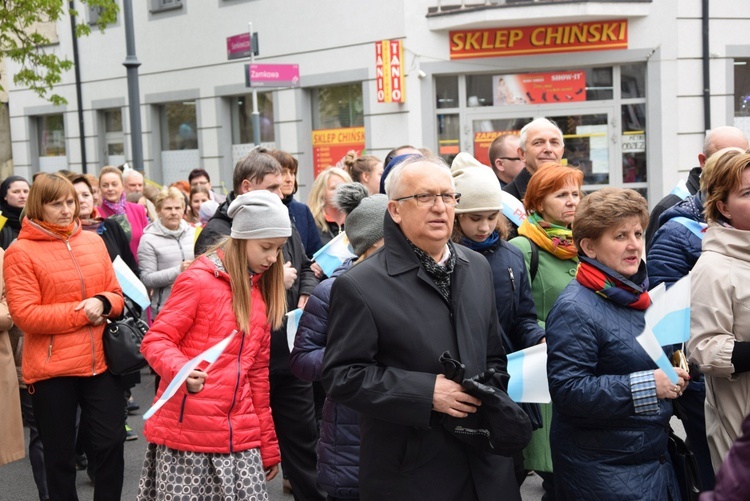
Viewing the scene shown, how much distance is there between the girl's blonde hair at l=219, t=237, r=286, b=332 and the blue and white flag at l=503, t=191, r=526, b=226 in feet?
4.69

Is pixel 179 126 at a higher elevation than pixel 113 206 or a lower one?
higher

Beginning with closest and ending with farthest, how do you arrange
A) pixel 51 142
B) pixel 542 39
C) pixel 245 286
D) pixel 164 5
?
pixel 245 286 < pixel 542 39 < pixel 164 5 < pixel 51 142

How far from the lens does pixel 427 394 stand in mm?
3211

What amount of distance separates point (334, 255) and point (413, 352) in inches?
82.4

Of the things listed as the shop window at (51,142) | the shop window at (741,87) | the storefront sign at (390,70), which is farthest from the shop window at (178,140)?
the shop window at (741,87)

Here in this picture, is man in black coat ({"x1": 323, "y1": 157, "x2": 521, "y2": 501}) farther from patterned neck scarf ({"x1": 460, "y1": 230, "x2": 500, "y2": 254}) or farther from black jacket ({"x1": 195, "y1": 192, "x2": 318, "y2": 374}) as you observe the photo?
black jacket ({"x1": 195, "y1": 192, "x2": 318, "y2": 374})

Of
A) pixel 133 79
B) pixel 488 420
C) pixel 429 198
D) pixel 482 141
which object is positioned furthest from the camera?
pixel 482 141

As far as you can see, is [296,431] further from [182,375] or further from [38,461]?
[38,461]

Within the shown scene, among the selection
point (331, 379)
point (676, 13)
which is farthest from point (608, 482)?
point (676, 13)

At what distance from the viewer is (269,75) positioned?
13.3 metres

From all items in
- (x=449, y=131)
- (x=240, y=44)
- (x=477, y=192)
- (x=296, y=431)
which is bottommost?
(x=296, y=431)

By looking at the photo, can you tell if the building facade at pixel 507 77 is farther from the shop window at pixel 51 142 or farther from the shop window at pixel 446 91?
the shop window at pixel 51 142

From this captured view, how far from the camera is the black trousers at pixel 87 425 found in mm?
5461

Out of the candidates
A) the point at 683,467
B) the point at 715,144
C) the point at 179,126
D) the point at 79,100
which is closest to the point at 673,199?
the point at 715,144
